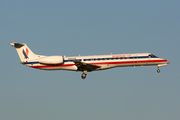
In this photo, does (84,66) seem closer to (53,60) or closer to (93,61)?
(93,61)

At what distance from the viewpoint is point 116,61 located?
3409 cm

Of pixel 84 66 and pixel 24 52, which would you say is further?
pixel 24 52

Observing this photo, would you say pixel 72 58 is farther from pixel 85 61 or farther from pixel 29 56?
pixel 29 56

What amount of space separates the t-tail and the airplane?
29 cm

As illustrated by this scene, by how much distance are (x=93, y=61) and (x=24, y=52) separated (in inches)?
403

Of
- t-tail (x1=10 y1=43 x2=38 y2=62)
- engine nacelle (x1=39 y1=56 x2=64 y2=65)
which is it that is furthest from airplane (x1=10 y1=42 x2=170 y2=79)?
t-tail (x1=10 y1=43 x2=38 y2=62)

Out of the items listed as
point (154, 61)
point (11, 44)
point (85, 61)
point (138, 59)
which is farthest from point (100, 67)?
point (11, 44)

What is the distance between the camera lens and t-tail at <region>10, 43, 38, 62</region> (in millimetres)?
35625

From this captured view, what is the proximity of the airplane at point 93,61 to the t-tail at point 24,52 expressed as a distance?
0.29 m

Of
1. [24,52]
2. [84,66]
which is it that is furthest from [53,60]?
[24,52]

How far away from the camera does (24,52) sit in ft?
118

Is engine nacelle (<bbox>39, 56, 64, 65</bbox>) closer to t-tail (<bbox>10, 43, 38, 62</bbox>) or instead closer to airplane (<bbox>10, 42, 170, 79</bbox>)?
airplane (<bbox>10, 42, 170, 79</bbox>)

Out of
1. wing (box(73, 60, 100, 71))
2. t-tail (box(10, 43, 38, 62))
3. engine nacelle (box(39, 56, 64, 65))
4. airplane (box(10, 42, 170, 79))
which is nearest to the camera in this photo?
wing (box(73, 60, 100, 71))

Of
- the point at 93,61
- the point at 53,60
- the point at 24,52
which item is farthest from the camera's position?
the point at 24,52
